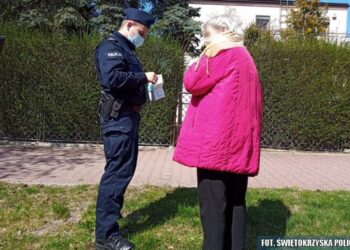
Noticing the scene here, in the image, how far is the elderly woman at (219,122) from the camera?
320cm

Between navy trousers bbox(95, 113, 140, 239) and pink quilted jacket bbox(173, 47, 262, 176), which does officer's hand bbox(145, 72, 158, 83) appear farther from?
pink quilted jacket bbox(173, 47, 262, 176)

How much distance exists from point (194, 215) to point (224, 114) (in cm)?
219

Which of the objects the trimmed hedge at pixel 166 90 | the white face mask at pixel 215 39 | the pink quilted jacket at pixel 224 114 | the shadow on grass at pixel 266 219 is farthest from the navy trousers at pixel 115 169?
the trimmed hedge at pixel 166 90

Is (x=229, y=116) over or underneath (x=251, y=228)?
over

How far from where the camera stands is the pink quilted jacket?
10.5 feet

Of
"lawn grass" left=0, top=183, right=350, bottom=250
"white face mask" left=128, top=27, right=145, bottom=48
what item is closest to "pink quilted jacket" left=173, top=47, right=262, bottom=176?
"white face mask" left=128, top=27, right=145, bottom=48

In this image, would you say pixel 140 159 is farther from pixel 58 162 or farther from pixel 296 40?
pixel 296 40

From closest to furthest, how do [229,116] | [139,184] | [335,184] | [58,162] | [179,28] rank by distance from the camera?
[229,116] → [139,184] → [335,184] → [58,162] → [179,28]

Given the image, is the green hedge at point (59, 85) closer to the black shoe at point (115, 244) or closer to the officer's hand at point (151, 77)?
the officer's hand at point (151, 77)

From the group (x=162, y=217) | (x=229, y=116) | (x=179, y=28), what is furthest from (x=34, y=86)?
(x=229, y=116)

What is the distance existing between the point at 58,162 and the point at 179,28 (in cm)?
643

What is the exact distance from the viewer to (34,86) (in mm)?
10367

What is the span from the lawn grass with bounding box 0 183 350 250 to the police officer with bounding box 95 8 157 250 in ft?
1.24

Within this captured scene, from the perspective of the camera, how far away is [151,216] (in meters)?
5.10
